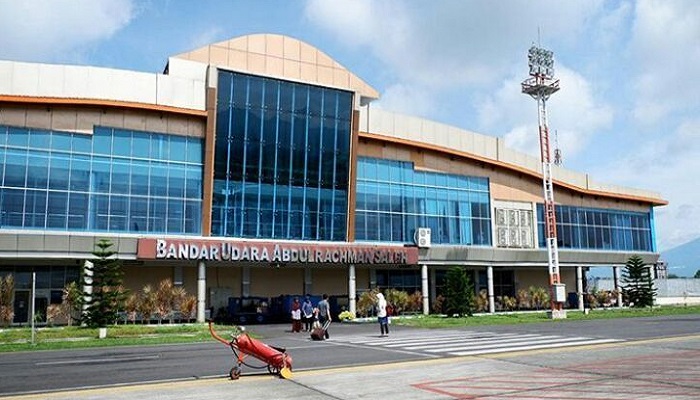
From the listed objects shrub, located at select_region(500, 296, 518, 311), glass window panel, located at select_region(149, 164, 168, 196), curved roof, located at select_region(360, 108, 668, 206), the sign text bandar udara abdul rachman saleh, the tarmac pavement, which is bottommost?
the tarmac pavement

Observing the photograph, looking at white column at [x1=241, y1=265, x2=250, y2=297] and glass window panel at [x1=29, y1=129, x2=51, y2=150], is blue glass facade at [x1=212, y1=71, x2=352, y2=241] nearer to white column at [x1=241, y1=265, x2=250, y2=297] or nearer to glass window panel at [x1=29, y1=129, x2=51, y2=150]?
white column at [x1=241, y1=265, x2=250, y2=297]

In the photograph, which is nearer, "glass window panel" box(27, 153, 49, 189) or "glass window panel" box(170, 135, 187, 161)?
"glass window panel" box(27, 153, 49, 189)

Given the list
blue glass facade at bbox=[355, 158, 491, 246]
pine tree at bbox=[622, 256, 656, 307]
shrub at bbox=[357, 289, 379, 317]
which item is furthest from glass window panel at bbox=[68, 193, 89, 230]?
pine tree at bbox=[622, 256, 656, 307]

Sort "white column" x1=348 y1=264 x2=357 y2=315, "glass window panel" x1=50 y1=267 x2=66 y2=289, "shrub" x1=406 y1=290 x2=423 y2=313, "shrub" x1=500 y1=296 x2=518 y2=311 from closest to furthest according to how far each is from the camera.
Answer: "glass window panel" x1=50 y1=267 x2=66 y2=289 < "white column" x1=348 y1=264 x2=357 y2=315 < "shrub" x1=406 y1=290 x2=423 y2=313 < "shrub" x1=500 y1=296 x2=518 y2=311

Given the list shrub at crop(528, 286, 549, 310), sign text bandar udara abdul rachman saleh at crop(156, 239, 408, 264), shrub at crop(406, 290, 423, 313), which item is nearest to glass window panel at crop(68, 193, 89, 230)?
sign text bandar udara abdul rachman saleh at crop(156, 239, 408, 264)

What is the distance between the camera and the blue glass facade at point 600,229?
187 ft

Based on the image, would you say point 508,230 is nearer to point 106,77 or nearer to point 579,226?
point 579,226

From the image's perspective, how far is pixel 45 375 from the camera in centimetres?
1456

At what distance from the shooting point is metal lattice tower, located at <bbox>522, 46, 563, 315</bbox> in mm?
43500

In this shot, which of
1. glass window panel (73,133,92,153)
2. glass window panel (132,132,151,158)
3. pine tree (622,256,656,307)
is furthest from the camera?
pine tree (622,256,656,307)

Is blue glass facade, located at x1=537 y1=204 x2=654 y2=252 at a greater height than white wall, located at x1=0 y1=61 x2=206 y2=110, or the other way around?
white wall, located at x1=0 y1=61 x2=206 y2=110

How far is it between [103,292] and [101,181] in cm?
780

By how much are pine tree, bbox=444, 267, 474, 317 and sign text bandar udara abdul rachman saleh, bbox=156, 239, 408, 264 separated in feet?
15.8

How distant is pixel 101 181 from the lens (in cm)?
3678
